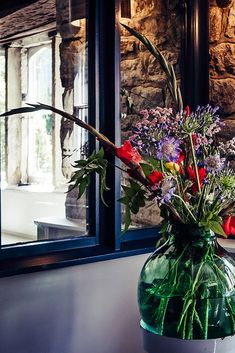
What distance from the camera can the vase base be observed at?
113 cm

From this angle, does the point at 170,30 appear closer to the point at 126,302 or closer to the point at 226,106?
the point at 226,106

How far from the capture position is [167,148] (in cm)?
107

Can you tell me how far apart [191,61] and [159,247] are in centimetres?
107

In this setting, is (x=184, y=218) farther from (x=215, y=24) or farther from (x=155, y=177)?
(x=215, y=24)

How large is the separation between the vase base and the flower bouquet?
0.01 meters

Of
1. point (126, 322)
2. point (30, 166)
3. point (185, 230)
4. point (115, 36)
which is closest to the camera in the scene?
point (185, 230)

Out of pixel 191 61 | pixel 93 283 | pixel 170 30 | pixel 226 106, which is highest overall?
pixel 170 30

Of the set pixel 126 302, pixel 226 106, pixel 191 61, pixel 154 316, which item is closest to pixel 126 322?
pixel 126 302

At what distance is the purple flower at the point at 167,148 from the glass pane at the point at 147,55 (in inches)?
36.1

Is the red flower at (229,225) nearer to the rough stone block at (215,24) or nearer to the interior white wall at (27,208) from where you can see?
the interior white wall at (27,208)

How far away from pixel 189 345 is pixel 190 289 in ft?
0.41

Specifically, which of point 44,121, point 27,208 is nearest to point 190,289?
point 44,121

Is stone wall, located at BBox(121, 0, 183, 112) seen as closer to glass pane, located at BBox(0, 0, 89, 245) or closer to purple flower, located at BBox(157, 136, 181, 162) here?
glass pane, located at BBox(0, 0, 89, 245)

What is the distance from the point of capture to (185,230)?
116 centimetres
